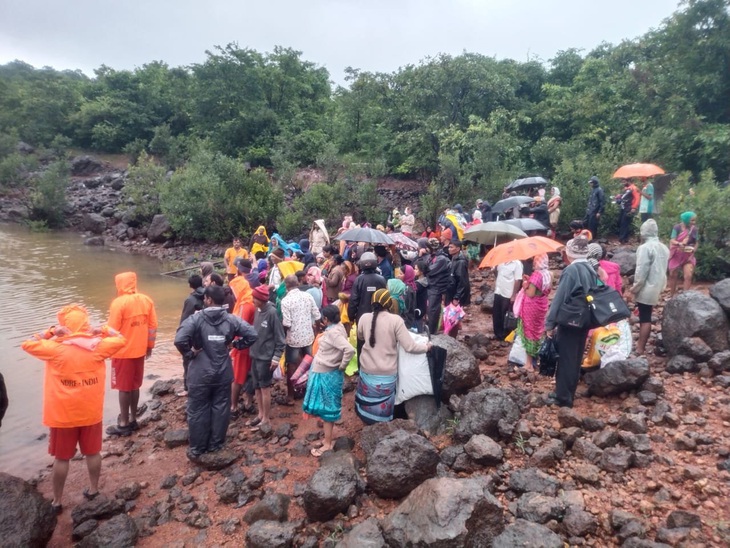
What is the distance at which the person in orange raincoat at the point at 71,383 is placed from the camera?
14.5 feet

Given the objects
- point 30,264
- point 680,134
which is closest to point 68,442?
point 30,264

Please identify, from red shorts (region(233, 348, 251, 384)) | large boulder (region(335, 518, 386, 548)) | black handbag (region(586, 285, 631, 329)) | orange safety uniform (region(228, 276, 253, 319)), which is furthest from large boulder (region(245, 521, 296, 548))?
black handbag (region(586, 285, 631, 329))

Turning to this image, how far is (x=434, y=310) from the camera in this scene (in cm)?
751

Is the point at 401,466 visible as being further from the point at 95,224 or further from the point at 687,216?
the point at 95,224

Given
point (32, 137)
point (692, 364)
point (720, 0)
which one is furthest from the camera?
point (32, 137)

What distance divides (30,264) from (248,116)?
18127mm

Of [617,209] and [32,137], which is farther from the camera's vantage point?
[32,137]

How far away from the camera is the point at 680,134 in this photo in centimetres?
1494

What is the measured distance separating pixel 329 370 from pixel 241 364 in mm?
1548

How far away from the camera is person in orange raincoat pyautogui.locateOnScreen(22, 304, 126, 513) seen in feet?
14.5

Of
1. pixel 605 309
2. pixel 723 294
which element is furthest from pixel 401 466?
pixel 723 294

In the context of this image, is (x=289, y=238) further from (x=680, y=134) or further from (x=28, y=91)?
(x=28, y=91)

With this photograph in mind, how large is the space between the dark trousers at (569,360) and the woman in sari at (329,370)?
7.93ft

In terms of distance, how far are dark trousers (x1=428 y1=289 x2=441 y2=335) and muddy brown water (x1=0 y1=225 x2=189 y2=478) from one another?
461 cm
